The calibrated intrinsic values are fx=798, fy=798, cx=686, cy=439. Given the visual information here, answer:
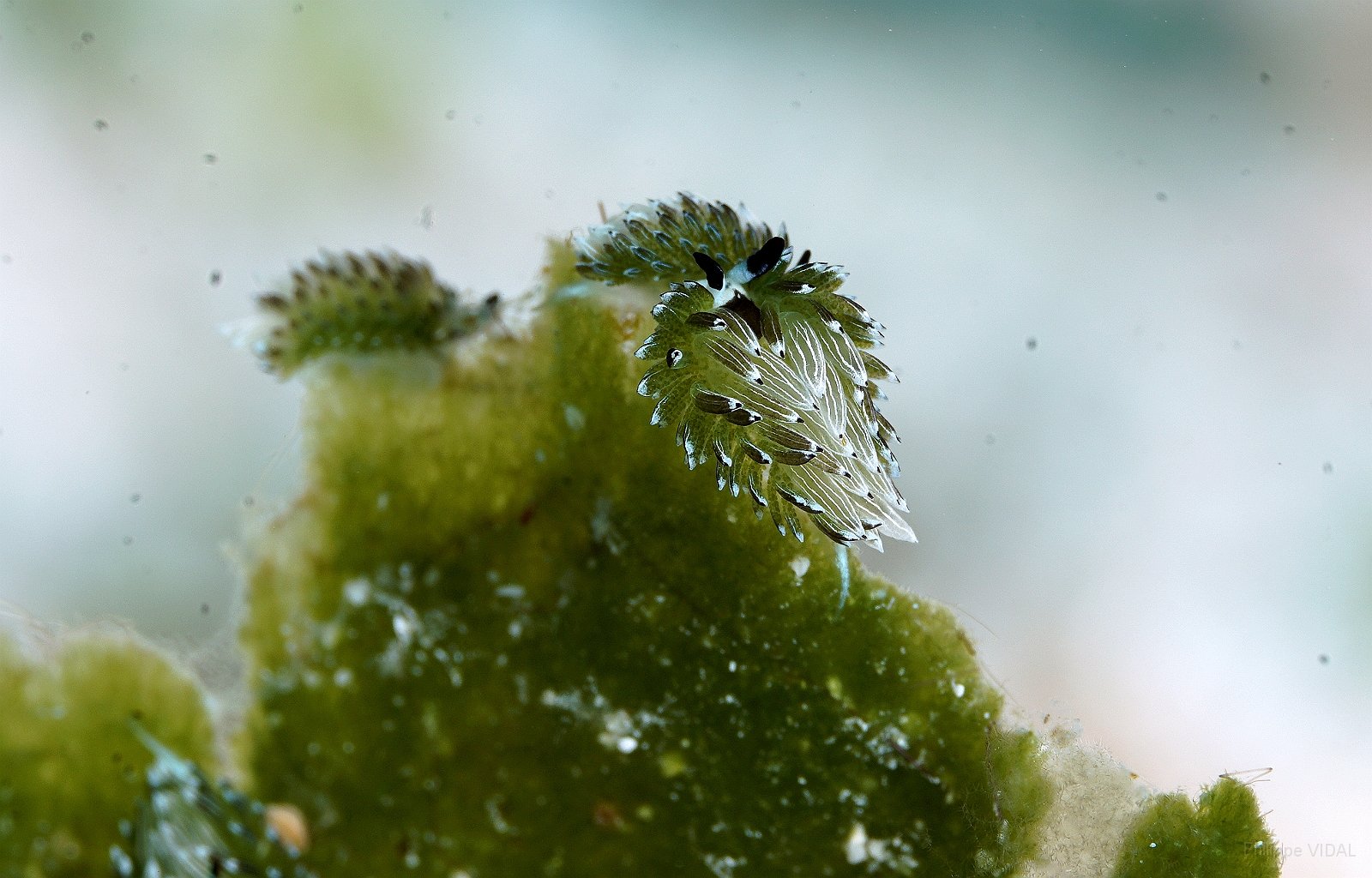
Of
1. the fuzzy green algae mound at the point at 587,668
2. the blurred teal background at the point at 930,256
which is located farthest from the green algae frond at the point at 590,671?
the blurred teal background at the point at 930,256

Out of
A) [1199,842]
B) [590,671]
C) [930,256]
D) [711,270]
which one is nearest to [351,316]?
[711,270]

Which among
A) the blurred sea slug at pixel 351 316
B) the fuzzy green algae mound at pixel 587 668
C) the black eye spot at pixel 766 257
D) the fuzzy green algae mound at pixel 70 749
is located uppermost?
the black eye spot at pixel 766 257

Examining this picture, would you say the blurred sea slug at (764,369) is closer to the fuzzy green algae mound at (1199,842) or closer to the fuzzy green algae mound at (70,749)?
the fuzzy green algae mound at (1199,842)

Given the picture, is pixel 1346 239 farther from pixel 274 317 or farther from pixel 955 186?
pixel 274 317

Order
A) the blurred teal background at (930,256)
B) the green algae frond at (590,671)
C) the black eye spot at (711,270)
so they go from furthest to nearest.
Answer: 1. the blurred teal background at (930,256)
2. the green algae frond at (590,671)
3. the black eye spot at (711,270)

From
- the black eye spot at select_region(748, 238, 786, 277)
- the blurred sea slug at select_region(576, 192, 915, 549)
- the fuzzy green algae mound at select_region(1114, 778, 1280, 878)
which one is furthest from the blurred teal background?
the black eye spot at select_region(748, 238, 786, 277)

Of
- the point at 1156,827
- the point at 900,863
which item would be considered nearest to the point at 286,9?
the point at 900,863

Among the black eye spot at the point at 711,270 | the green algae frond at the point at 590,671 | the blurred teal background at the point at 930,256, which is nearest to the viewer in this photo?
the black eye spot at the point at 711,270
